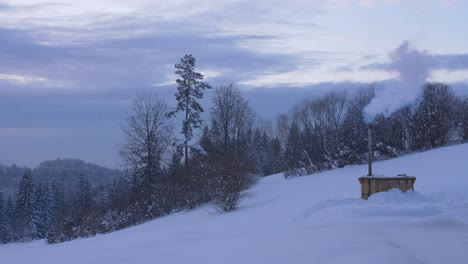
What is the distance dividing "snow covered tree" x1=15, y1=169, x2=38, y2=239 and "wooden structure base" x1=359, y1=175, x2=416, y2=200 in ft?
190

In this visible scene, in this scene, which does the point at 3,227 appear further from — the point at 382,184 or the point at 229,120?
the point at 382,184

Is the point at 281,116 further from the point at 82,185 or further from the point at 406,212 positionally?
the point at 406,212

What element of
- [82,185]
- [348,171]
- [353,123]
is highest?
[353,123]

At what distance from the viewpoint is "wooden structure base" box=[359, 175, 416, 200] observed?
51.8ft

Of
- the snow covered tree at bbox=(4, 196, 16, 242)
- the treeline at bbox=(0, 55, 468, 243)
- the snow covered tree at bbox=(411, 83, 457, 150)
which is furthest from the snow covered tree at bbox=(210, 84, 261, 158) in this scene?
the snow covered tree at bbox=(4, 196, 16, 242)

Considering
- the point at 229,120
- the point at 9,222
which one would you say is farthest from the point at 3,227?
the point at 229,120

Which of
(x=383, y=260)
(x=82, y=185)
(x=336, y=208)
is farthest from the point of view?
(x=82, y=185)

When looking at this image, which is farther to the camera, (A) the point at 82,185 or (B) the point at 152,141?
(A) the point at 82,185

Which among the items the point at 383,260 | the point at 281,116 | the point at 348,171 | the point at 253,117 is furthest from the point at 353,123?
the point at 281,116

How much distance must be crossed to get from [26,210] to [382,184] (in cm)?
5892

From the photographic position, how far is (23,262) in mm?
12430

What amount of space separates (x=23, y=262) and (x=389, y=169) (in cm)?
1870

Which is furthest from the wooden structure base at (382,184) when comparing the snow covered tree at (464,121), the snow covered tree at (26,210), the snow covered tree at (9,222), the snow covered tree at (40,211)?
the snow covered tree at (26,210)

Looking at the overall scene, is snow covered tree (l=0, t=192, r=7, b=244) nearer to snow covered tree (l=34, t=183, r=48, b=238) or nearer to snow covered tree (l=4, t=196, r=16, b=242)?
snow covered tree (l=4, t=196, r=16, b=242)
